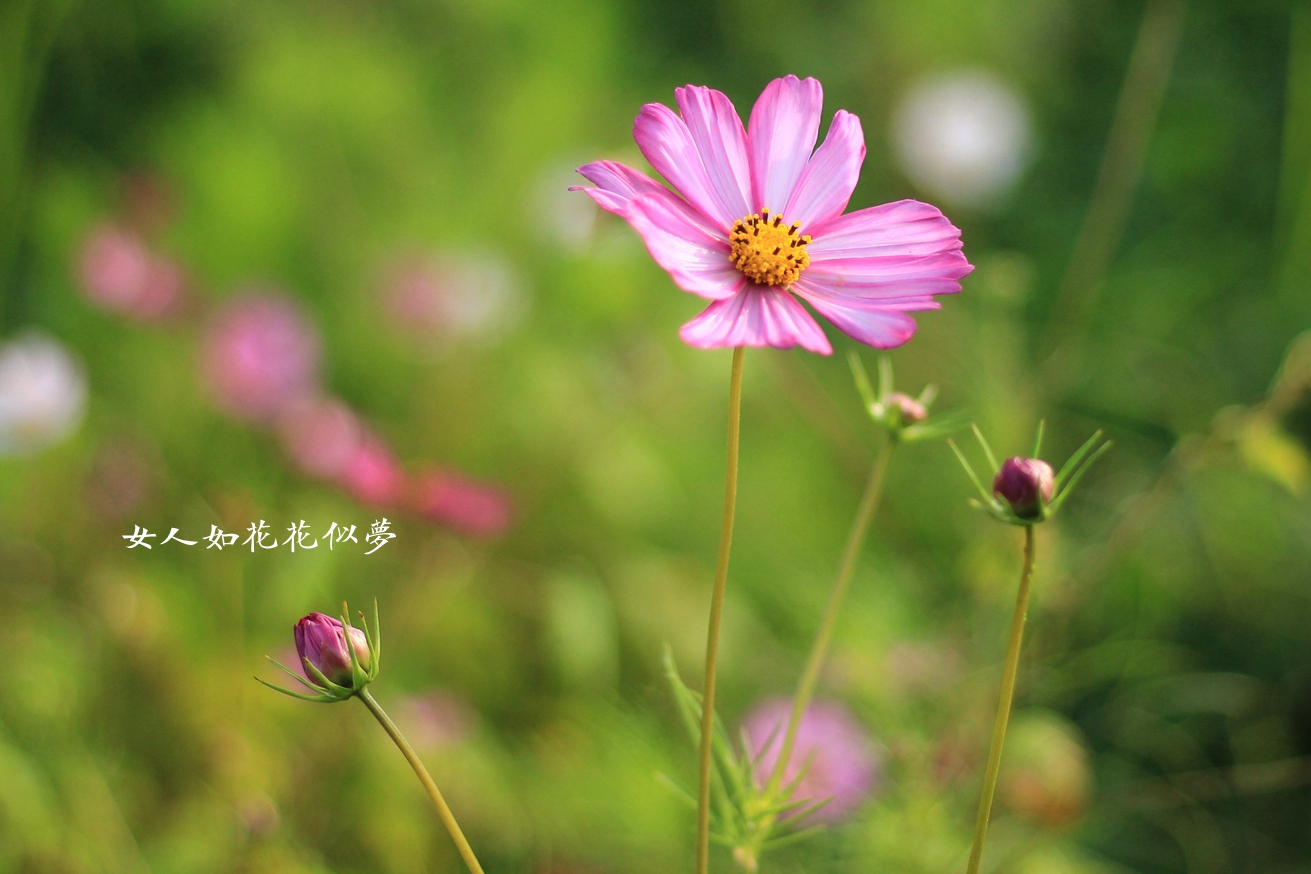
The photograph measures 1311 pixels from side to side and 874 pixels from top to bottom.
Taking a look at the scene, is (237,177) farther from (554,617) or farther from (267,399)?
(554,617)

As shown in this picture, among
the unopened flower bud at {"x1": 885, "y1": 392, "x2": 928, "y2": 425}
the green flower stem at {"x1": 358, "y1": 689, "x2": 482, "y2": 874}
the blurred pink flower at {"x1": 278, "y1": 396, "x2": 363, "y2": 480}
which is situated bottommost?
the blurred pink flower at {"x1": 278, "y1": 396, "x2": 363, "y2": 480}

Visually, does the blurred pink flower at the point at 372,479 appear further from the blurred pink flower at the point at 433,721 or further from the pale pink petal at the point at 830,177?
the pale pink petal at the point at 830,177

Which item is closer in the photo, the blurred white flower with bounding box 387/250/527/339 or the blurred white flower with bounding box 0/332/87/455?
the blurred white flower with bounding box 0/332/87/455

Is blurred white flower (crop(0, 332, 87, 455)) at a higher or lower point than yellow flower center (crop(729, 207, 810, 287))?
lower

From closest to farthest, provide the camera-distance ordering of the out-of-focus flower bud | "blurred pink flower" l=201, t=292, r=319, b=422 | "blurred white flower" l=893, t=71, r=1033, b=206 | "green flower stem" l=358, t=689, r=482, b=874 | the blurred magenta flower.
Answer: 1. "green flower stem" l=358, t=689, r=482, b=874
2. the out-of-focus flower bud
3. the blurred magenta flower
4. "blurred pink flower" l=201, t=292, r=319, b=422
5. "blurred white flower" l=893, t=71, r=1033, b=206

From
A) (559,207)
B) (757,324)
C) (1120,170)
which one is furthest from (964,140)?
(757,324)

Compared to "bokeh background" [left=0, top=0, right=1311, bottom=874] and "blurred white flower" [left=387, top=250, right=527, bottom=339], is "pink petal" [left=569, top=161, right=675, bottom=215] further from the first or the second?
"blurred white flower" [left=387, top=250, right=527, bottom=339]

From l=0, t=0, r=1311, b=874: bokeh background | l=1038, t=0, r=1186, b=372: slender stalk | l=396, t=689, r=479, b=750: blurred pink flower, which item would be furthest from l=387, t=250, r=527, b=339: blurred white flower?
l=1038, t=0, r=1186, b=372: slender stalk
